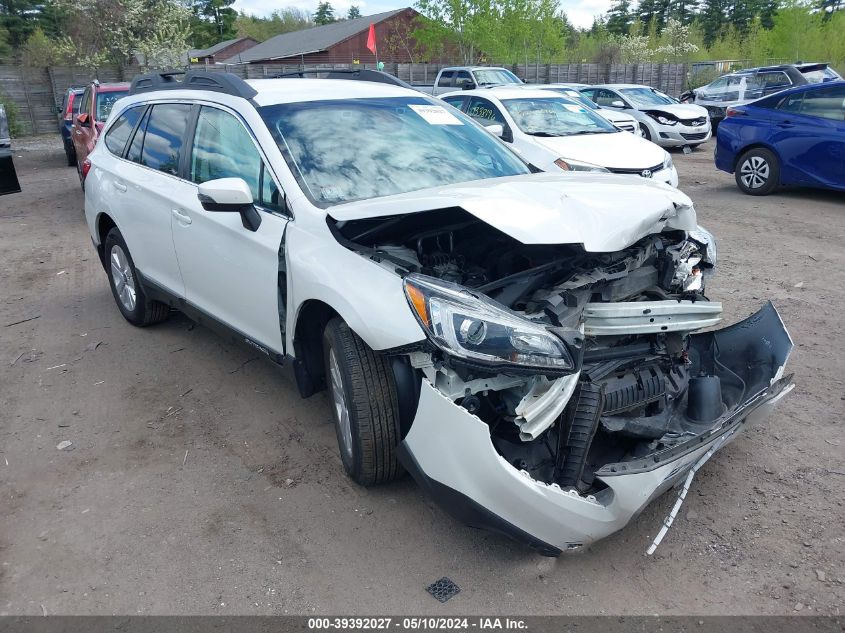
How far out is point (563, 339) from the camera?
257 cm

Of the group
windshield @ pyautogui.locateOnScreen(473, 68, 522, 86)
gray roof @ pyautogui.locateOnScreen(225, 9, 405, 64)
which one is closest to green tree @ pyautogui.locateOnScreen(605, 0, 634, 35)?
gray roof @ pyautogui.locateOnScreen(225, 9, 405, 64)

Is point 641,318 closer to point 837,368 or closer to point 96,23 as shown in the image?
point 837,368

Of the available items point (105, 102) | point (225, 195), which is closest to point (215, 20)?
point (105, 102)

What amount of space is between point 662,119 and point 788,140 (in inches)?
269

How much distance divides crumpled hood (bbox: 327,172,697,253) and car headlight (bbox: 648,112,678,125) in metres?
13.9

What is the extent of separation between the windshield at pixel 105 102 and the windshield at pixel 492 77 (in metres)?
9.23

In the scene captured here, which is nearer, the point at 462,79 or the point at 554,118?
the point at 554,118

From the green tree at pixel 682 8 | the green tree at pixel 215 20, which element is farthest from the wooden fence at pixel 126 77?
the green tree at pixel 682 8

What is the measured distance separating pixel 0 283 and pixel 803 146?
1000cm

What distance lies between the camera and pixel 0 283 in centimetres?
724

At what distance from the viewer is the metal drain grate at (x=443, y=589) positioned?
2.71m

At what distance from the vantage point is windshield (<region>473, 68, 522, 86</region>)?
17.5 m

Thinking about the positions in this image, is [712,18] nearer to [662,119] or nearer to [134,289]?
[662,119]

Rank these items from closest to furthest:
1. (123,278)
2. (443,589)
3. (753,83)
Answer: (443,589), (123,278), (753,83)
